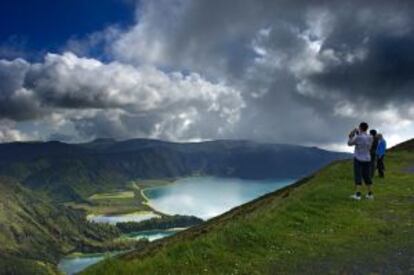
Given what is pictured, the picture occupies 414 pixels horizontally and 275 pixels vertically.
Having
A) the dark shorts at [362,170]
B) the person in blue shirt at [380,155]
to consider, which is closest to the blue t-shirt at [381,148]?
the person in blue shirt at [380,155]

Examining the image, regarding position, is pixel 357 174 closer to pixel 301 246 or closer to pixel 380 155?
pixel 301 246

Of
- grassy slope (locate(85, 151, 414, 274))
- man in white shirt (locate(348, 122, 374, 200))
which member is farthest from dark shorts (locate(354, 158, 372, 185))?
grassy slope (locate(85, 151, 414, 274))

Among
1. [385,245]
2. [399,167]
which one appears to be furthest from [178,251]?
[399,167]

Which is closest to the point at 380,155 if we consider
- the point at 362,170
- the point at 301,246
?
the point at 362,170

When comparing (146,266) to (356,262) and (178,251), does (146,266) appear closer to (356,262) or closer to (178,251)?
(178,251)

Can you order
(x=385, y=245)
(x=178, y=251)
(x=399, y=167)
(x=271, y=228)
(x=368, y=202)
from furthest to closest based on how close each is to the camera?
(x=399, y=167) → (x=368, y=202) → (x=271, y=228) → (x=385, y=245) → (x=178, y=251)

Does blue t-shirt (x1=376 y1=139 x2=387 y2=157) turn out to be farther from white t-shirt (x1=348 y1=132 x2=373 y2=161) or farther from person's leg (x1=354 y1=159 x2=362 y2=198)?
white t-shirt (x1=348 y1=132 x2=373 y2=161)
